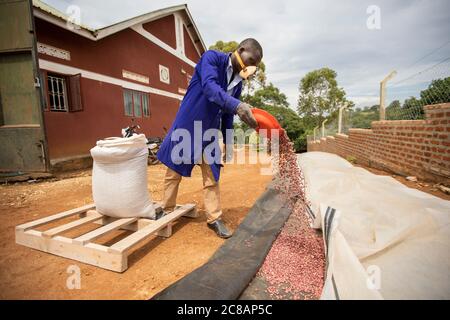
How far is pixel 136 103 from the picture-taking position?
845 cm

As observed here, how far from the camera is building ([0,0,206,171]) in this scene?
14.3ft

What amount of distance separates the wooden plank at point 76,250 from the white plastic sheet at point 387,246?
1.27 m

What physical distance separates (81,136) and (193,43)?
933 cm

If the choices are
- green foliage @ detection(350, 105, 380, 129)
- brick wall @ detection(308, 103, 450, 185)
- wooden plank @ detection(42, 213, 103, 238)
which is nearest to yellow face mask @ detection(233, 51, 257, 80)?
wooden plank @ detection(42, 213, 103, 238)

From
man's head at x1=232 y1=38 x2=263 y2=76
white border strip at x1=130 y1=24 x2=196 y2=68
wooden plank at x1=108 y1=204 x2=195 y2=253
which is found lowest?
wooden plank at x1=108 y1=204 x2=195 y2=253

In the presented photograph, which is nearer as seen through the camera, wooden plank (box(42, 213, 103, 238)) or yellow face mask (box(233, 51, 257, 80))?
wooden plank (box(42, 213, 103, 238))

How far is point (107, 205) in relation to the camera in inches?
82.6

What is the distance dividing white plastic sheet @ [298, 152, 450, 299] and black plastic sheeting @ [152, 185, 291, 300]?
46 cm

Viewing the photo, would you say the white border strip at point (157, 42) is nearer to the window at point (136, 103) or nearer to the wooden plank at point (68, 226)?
the window at point (136, 103)

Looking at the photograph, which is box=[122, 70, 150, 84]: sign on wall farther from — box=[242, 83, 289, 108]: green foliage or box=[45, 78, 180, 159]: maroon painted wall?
box=[242, 83, 289, 108]: green foliage

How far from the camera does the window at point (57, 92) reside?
17.8ft

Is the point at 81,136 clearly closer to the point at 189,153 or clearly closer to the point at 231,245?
the point at 189,153

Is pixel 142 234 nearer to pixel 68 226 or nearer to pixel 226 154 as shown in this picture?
pixel 68 226

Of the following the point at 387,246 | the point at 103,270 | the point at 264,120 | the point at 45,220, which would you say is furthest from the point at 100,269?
the point at 387,246
